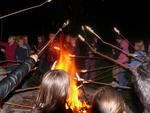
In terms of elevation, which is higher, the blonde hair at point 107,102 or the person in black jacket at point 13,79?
the person in black jacket at point 13,79

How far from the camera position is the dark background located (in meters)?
19.1

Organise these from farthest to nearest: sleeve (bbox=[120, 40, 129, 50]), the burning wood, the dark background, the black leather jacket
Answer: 1. the dark background
2. sleeve (bbox=[120, 40, 129, 50])
3. the burning wood
4. the black leather jacket

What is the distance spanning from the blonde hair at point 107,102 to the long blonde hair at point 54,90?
0.48 metres

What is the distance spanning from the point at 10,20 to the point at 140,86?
51.8 feet

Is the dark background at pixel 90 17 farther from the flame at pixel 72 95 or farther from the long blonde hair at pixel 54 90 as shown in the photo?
the long blonde hair at pixel 54 90

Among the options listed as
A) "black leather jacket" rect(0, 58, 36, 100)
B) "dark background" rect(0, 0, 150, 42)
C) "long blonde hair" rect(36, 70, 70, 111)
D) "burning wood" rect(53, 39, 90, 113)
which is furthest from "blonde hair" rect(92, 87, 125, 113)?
"dark background" rect(0, 0, 150, 42)

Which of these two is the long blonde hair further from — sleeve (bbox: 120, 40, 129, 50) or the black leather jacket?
sleeve (bbox: 120, 40, 129, 50)

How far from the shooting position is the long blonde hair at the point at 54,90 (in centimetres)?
423

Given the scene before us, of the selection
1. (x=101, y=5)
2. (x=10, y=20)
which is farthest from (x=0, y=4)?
(x=101, y=5)

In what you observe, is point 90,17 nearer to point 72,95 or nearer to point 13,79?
point 72,95

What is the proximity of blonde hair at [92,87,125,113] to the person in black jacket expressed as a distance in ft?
4.89

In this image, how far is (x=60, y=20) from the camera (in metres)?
19.4

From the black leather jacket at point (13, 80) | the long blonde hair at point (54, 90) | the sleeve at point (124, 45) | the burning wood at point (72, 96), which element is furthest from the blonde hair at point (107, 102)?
the sleeve at point (124, 45)

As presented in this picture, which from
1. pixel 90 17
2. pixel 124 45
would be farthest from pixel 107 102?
pixel 90 17
